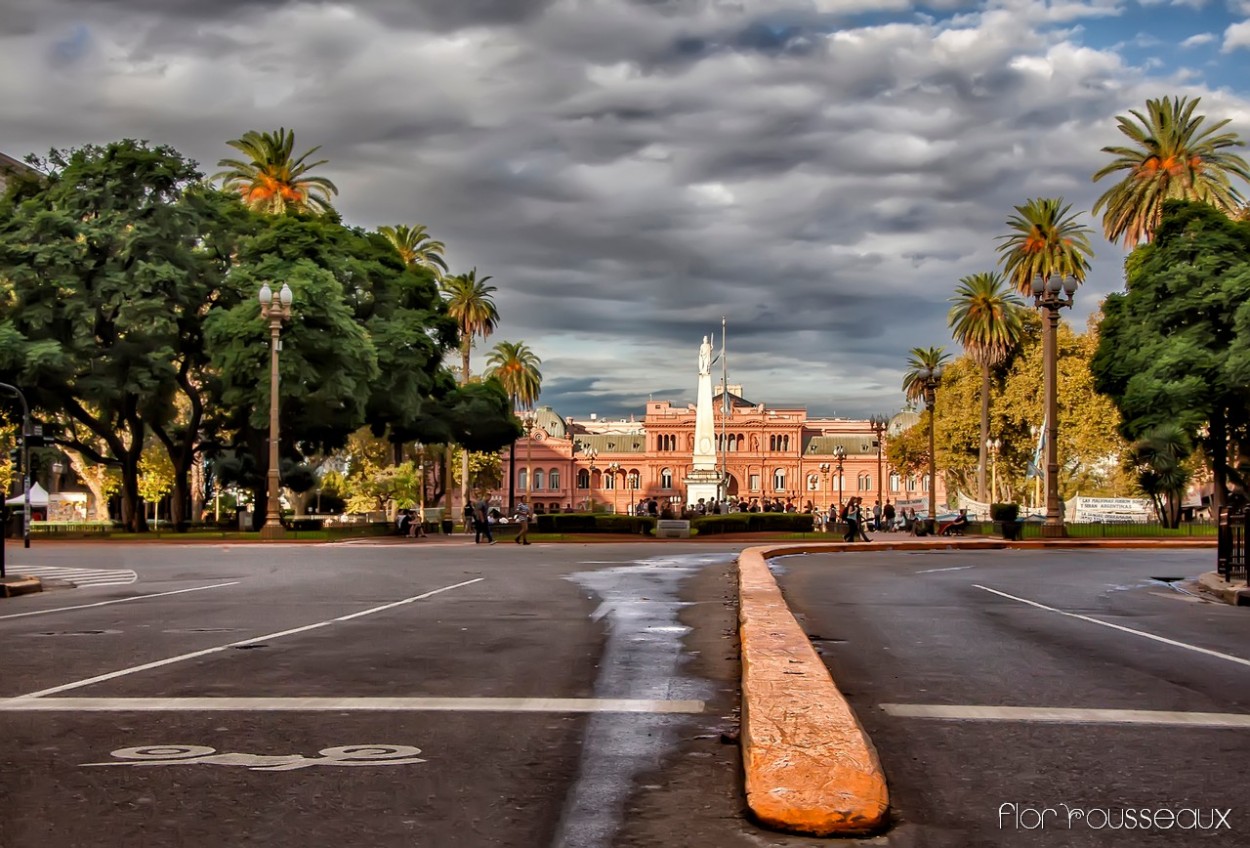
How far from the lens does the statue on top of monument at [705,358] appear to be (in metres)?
99.9

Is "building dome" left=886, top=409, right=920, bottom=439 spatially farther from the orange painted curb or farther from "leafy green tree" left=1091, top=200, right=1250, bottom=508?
the orange painted curb

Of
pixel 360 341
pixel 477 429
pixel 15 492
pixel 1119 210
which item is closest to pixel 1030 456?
pixel 1119 210

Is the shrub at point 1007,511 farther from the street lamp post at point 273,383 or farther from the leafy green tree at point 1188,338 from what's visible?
the street lamp post at point 273,383

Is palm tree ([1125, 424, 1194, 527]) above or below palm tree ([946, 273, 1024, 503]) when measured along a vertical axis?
below

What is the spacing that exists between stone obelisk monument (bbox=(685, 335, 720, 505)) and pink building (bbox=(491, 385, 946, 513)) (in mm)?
58927

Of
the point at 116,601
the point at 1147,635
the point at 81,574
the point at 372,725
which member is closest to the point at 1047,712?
the point at 372,725

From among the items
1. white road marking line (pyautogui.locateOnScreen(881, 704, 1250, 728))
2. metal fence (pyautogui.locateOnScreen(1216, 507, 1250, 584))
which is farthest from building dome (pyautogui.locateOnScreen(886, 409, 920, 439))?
white road marking line (pyautogui.locateOnScreen(881, 704, 1250, 728))

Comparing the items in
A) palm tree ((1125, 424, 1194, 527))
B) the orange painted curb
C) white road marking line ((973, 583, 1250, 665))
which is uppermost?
palm tree ((1125, 424, 1194, 527))

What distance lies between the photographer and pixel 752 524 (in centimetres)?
5375

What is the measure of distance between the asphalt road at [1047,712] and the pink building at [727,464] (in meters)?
147

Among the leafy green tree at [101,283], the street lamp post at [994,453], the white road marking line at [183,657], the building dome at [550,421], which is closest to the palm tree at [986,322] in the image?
the street lamp post at [994,453]

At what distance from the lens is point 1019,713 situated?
7.46 meters

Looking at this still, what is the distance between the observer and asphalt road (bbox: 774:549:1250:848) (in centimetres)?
499

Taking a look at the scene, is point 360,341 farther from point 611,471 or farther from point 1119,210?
point 611,471
